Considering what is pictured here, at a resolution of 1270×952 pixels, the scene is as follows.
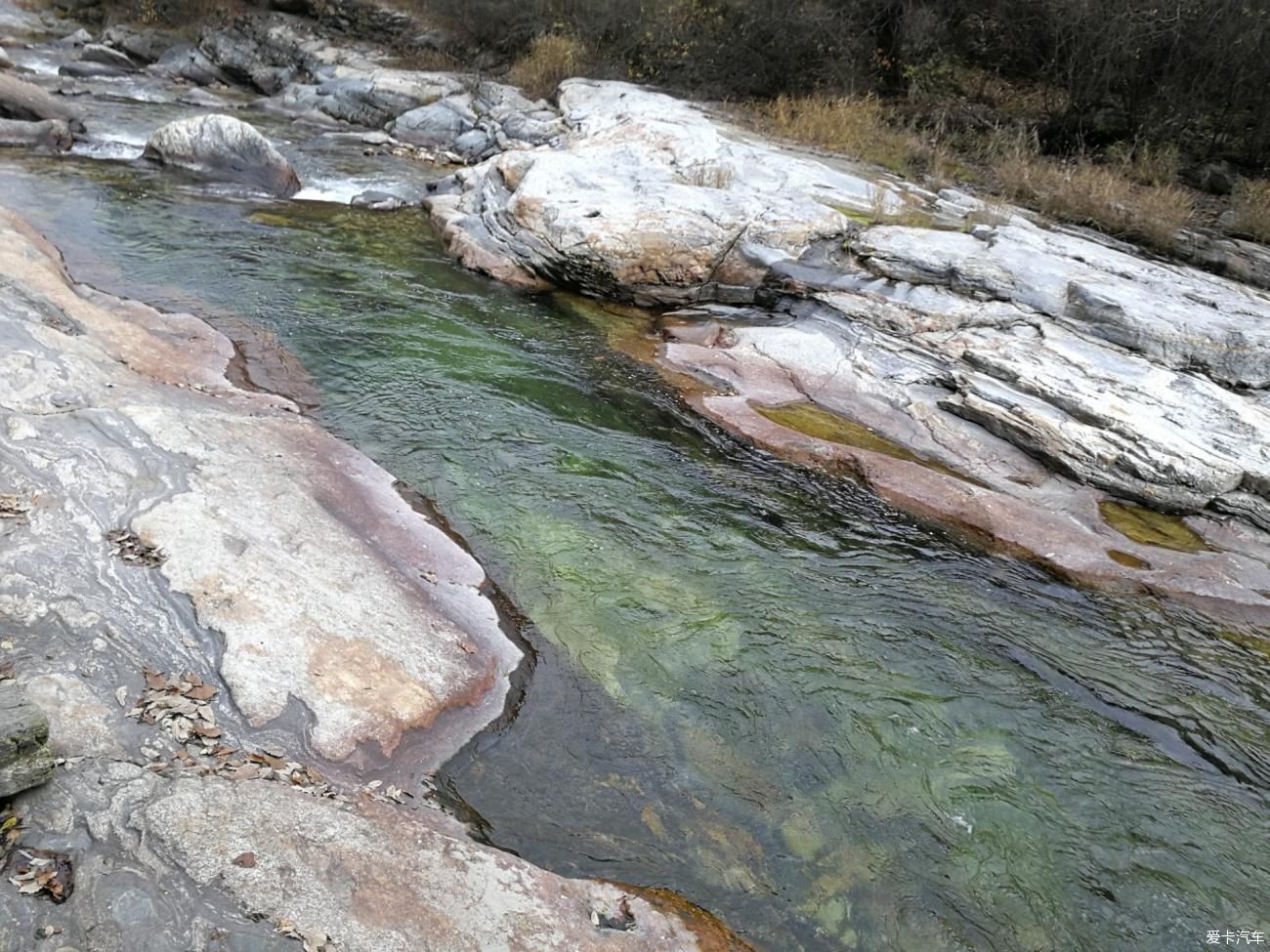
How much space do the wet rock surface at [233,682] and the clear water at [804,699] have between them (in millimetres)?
482

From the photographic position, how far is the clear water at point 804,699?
165 inches

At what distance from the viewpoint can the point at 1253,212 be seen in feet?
38.0

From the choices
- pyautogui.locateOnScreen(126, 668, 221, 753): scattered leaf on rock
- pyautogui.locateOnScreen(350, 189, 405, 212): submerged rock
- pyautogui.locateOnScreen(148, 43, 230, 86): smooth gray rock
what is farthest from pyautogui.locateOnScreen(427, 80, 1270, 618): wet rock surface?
pyautogui.locateOnScreen(148, 43, 230, 86): smooth gray rock

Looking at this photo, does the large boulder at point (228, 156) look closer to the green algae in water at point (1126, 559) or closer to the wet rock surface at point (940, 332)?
the wet rock surface at point (940, 332)

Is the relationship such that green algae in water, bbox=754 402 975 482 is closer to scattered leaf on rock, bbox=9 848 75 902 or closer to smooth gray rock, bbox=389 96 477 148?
scattered leaf on rock, bbox=9 848 75 902

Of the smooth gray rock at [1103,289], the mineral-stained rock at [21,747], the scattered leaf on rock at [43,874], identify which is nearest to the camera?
the scattered leaf on rock at [43,874]

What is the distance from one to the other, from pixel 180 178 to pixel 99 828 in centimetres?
1267

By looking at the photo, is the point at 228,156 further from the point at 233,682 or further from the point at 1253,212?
the point at 1253,212

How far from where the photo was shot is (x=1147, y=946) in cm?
405

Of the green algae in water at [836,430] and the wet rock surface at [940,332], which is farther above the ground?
the wet rock surface at [940,332]

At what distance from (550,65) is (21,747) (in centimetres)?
1965

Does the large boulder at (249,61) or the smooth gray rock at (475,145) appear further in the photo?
the large boulder at (249,61)

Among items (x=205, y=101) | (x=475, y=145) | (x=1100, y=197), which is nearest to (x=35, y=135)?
(x=205, y=101)

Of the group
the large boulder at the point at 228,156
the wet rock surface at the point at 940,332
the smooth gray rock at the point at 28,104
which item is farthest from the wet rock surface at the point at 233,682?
the smooth gray rock at the point at 28,104
